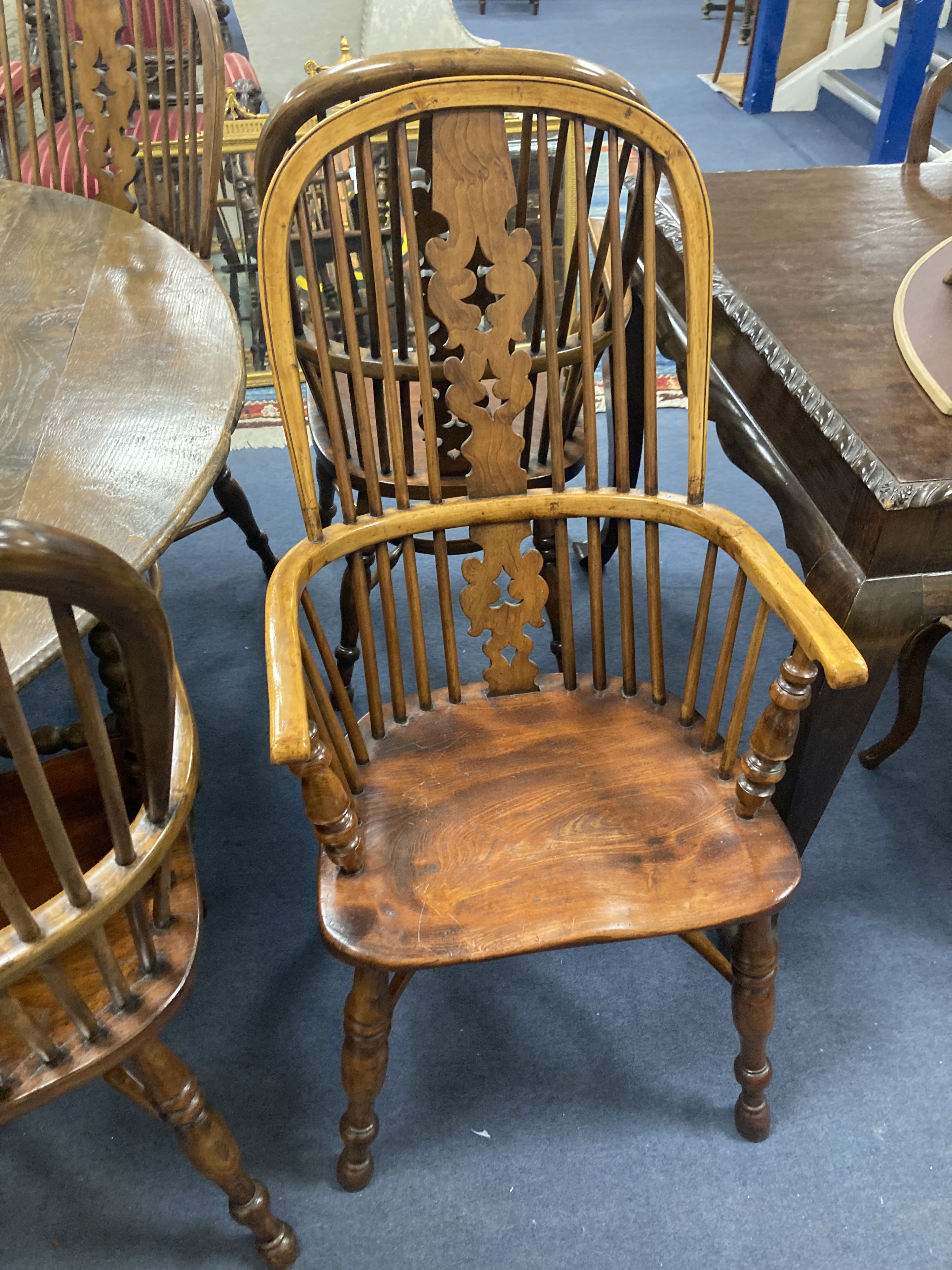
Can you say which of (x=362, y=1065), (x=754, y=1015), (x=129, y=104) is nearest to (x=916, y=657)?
(x=754, y=1015)

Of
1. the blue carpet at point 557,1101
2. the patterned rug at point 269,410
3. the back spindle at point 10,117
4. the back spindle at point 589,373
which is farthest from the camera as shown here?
the patterned rug at point 269,410

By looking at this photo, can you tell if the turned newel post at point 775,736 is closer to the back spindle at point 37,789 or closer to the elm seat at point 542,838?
the elm seat at point 542,838

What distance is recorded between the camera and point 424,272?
143 cm

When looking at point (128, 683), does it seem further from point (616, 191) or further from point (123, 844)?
point (616, 191)

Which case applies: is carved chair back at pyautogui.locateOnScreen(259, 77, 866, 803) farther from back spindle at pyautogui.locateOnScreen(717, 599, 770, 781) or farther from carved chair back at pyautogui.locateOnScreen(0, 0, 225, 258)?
carved chair back at pyautogui.locateOnScreen(0, 0, 225, 258)

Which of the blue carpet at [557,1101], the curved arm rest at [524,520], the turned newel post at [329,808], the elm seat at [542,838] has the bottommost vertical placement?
the blue carpet at [557,1101]

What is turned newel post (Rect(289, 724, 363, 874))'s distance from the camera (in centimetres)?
81

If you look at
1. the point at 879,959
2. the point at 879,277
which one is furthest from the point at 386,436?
the point at 879,959

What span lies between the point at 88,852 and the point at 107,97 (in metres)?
1.32

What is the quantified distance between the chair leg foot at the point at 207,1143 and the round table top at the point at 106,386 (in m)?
0.41

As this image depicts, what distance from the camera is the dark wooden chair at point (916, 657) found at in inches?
57.0

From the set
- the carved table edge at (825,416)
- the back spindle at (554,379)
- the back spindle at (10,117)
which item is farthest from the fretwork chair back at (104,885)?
the back spindle at (10,117)

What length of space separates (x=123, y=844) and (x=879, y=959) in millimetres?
1129

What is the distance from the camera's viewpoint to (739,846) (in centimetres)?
96
